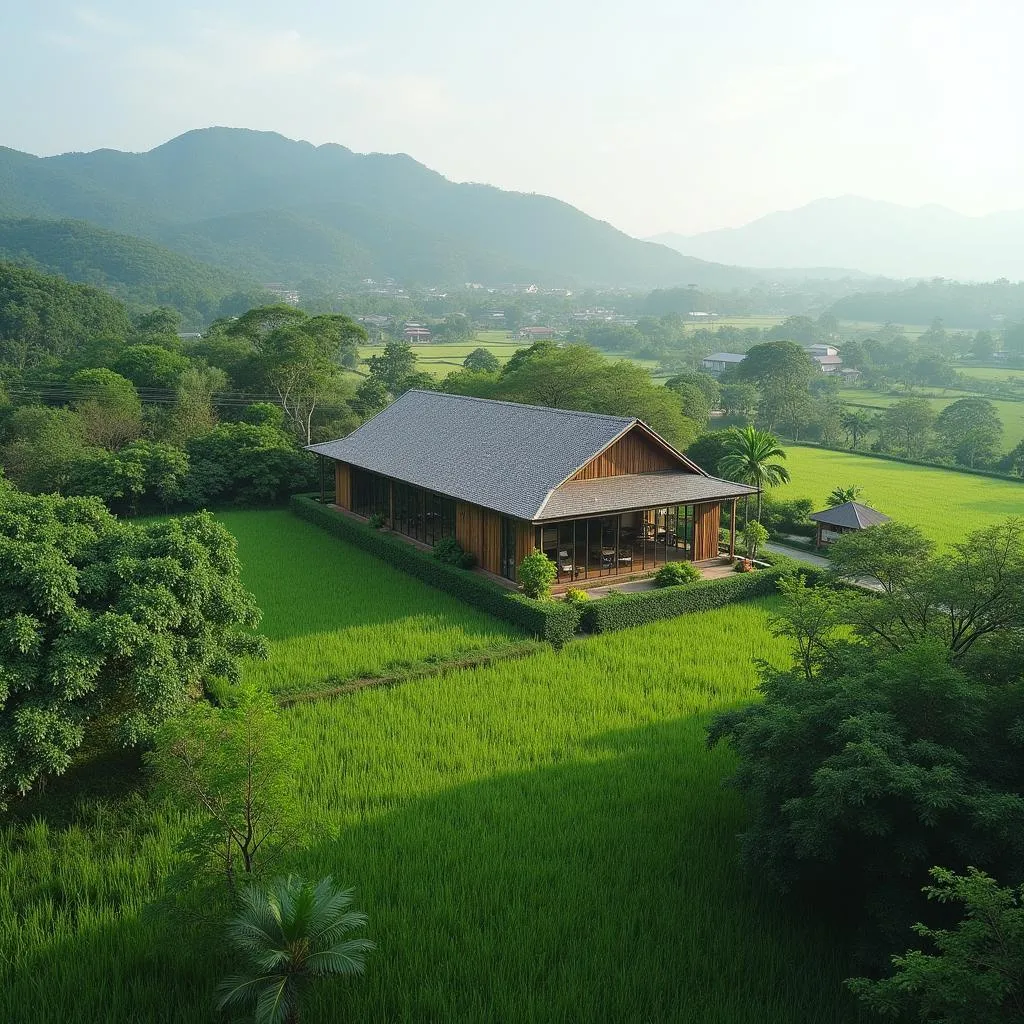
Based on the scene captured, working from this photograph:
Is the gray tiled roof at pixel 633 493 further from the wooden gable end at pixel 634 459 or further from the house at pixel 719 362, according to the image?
the house at pixel 719 362

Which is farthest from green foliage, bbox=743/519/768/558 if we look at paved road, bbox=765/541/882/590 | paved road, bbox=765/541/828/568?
paved road, bbox=765/541/828/568

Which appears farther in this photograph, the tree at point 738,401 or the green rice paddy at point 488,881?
the tree at point 738,401

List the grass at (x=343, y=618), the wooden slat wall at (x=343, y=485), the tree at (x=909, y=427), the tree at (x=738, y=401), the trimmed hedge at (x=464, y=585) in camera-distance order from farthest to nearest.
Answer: the tree at (x=738, y=401) < the tree at (x=909, y=427) < the wooden slat wall at (x=343, y=485) < the trimmed hedge at (x=464, y=585) < the grass at (x=343, y=618)

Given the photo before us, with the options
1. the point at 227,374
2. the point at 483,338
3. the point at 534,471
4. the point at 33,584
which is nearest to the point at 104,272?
the point at 483,338

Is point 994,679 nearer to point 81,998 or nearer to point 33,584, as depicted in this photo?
point 81,998

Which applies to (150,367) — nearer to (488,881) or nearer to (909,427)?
(488,881)

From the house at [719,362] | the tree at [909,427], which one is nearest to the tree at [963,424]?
the tree at [909,427]

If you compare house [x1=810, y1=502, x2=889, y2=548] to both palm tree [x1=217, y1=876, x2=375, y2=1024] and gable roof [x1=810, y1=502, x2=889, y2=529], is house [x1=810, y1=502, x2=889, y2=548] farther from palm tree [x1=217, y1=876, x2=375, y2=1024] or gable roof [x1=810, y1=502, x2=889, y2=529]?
palm tree [x1=217, y1=876, x2=375, y2=1024]
